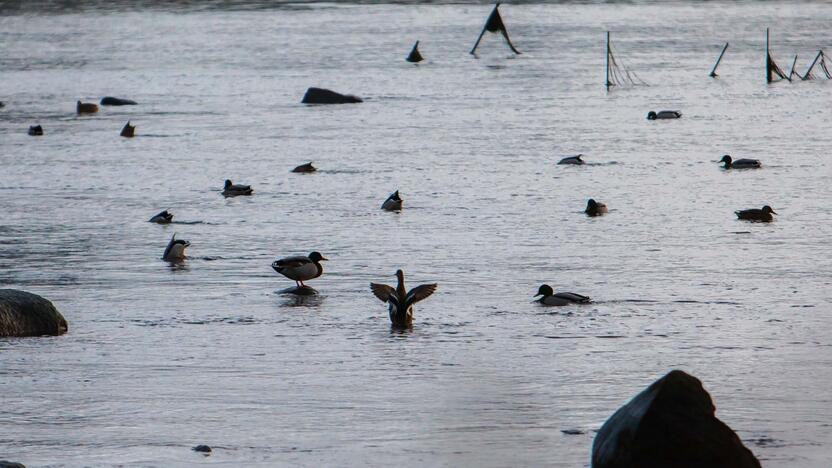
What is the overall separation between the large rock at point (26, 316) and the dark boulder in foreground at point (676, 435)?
9469mm

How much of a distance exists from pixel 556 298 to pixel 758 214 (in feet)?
27.9

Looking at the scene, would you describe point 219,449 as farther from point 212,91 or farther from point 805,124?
point 212,91

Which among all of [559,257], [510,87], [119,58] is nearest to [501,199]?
[559,257]

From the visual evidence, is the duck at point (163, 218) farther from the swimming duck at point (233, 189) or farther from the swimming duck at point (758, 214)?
the swimming duck at point (758, 214)

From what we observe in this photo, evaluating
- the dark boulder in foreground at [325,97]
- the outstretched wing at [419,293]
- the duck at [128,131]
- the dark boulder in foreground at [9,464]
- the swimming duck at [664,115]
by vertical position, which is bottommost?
the dark boulder in foreground at [325,97]

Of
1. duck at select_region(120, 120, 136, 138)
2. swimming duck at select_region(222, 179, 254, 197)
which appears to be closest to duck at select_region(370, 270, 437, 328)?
swimming duck at select_region(222, 179, 254, 197)

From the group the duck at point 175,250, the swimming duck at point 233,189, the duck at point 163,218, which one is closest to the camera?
the duck at point 175,250

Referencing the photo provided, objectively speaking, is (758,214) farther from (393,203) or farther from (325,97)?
(325,97)

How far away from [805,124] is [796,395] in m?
29.5

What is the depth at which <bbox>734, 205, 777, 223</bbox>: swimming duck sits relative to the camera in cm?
2791

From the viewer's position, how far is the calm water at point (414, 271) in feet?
50.3

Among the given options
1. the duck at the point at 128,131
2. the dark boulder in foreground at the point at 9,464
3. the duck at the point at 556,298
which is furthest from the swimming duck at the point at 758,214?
the duck at the point at 128,131

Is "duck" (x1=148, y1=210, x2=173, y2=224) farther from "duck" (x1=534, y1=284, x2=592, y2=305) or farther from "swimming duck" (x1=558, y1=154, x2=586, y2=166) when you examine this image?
"swimming duck" (x1=558, y1=154, x2=586, y2=166)

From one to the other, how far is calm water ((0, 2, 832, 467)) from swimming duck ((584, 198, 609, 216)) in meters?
0.30
